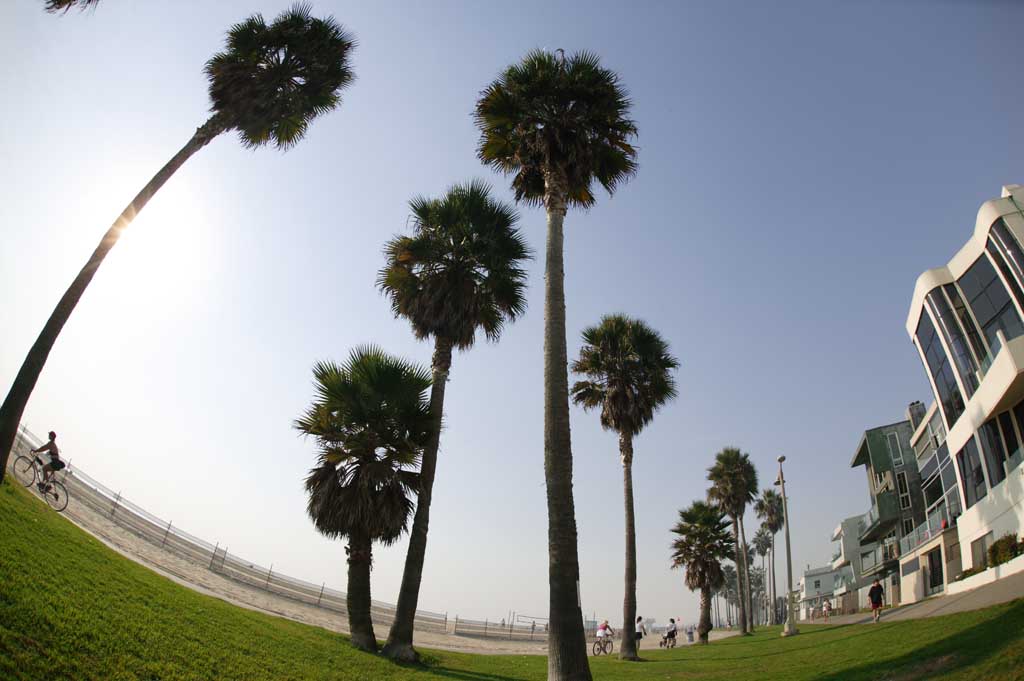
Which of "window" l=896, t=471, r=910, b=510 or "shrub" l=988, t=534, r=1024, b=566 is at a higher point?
"window" l=896, t=471, r=910, b=510

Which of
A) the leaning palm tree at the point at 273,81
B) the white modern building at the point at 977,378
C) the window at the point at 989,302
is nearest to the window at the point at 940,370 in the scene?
the white modern building at the point at 977,378

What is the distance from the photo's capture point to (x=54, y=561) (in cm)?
969

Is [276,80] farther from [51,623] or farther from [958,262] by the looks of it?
[958,262]

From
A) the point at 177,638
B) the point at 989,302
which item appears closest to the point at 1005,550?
the point at 989,302

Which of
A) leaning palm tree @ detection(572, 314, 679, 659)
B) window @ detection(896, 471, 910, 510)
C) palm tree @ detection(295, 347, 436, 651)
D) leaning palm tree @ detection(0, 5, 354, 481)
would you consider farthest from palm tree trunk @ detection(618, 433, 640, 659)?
window @ detection(896, 471, 910, 510)

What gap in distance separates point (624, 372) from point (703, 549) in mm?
18556

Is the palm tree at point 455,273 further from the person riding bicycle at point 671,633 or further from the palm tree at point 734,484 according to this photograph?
the palm tree at point 734,484

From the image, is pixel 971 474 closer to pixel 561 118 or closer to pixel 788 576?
pixel 788 576

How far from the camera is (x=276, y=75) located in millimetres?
16281

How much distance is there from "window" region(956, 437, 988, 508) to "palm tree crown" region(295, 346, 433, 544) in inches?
1091

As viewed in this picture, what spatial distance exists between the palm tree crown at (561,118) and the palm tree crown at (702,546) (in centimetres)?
3216

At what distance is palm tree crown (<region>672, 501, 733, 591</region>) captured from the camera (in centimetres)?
3959

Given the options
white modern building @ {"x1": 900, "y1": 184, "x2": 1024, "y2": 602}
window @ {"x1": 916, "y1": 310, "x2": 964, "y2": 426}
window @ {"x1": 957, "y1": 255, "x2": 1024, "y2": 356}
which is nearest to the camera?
white modern building @ {"x1": 900, "y1": 184, "x2": 1024, "y2": 602}

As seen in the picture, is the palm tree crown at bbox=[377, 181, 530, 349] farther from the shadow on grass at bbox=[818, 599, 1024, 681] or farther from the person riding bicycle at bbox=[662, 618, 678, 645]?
the person riding bicycle at bbox=[662, 618, 678, 645]
